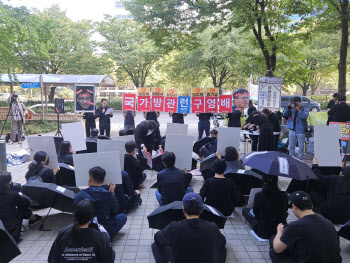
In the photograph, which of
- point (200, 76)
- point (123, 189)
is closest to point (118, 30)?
point (200, 76)

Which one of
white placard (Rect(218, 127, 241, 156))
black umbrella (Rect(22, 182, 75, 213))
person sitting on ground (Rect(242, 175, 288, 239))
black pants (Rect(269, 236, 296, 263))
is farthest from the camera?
white placard (Rect(218, 127, 241, 156))

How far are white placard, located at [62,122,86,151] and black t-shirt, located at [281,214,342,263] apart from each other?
5.84 metres

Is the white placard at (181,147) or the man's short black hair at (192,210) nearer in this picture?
the man's short black hair at (192,210)

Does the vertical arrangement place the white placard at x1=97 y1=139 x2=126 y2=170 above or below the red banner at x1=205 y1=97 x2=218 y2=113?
below

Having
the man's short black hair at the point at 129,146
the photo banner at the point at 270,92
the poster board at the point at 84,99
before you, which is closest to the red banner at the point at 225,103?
the photo banner at the point at 270,92

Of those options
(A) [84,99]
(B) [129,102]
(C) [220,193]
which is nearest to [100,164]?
(C) [220,193]

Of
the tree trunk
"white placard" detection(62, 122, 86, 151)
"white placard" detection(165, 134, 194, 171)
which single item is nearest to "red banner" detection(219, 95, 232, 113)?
the tree trunk

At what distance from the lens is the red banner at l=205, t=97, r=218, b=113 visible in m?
11.1

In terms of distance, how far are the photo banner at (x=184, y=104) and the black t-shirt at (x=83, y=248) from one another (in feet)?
28.4

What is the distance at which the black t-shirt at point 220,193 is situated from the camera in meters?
4.93

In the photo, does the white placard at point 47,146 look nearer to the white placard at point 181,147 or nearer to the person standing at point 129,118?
the white placard at point 181,147

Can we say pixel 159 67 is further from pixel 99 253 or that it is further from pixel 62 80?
pixel 99 253

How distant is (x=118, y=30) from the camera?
30.0 metres

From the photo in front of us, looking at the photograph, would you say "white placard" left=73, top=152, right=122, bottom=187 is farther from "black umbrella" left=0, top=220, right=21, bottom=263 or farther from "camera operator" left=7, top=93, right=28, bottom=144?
"camera operator" left=7, top=93, right=28, bottom=144
